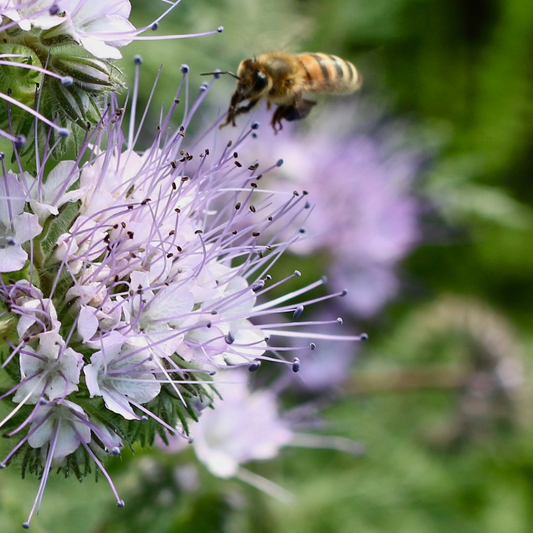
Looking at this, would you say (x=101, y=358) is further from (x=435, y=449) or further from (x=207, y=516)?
(x=435, y=449)

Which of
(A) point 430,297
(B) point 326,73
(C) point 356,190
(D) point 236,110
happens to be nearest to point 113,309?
(D) point 236,110

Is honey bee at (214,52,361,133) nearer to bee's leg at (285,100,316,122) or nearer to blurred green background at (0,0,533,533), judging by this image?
bee's leg at (285,100,316,122)

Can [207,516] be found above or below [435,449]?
above

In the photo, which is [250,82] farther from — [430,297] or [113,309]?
[430,297]

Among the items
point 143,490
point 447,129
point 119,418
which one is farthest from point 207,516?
point 447,129

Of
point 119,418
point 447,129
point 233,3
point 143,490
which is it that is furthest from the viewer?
point 447,129

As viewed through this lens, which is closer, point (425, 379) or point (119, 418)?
point (119, 418)

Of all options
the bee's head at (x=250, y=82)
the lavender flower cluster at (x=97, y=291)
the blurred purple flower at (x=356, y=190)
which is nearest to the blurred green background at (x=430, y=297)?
the blurred purple flower at (x=356, y=190)

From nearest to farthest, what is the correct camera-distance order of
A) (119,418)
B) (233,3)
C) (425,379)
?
(119,418)
(233,3)
(425,379)
